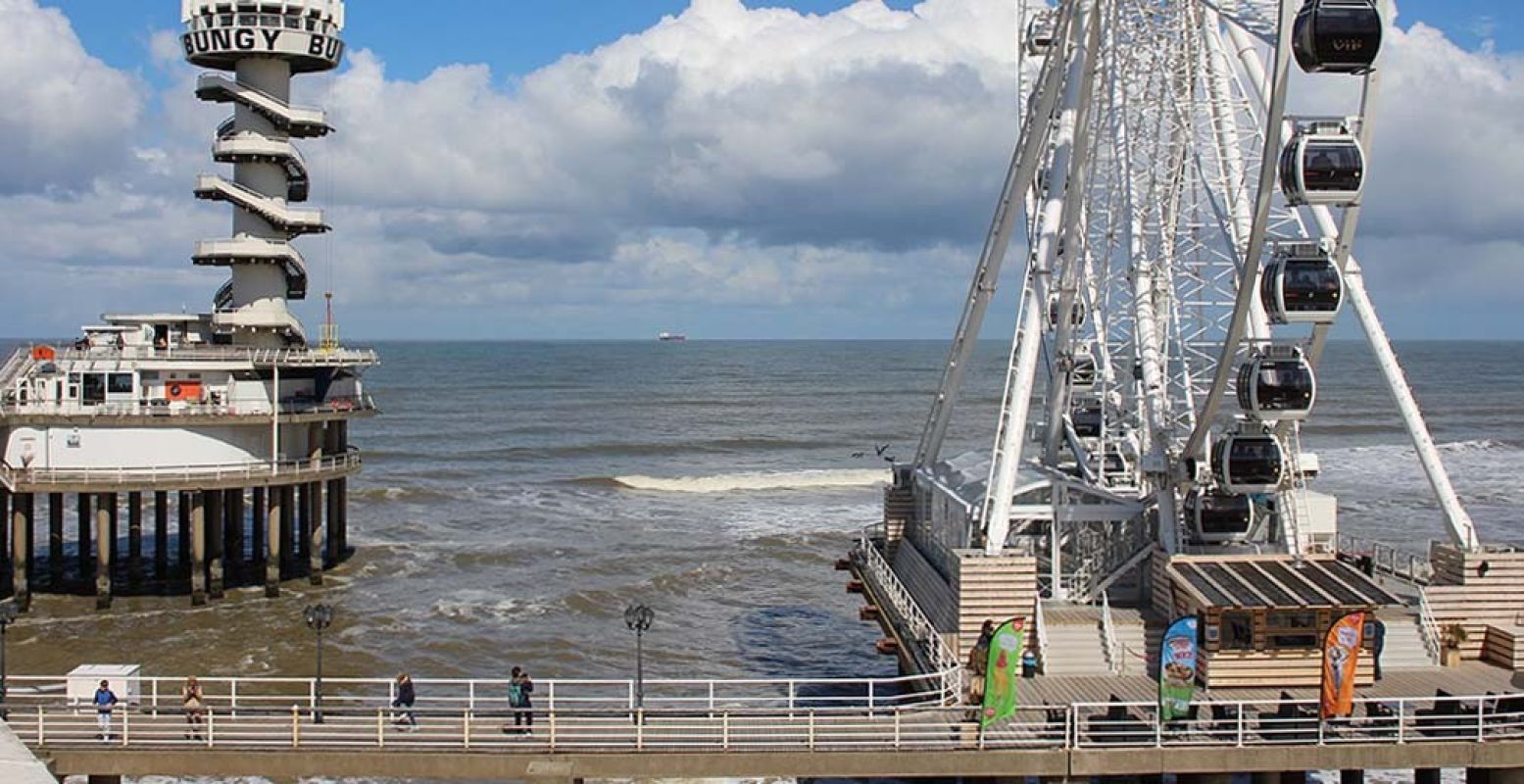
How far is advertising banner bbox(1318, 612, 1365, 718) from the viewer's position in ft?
65.7

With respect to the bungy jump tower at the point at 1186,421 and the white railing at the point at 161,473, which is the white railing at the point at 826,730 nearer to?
the bungy jump tower at the point at 1186,421

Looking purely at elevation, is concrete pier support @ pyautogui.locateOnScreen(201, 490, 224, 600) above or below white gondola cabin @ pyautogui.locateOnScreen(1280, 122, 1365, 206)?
below

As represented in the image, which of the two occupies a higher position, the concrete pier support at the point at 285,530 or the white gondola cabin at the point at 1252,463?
the white gondola cabin at the point at 1252,463

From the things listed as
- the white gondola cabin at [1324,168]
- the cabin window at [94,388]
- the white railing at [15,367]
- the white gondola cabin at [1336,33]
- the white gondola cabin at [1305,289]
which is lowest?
the cabin window at [94,388]

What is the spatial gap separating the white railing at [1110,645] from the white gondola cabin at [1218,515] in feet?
9.08

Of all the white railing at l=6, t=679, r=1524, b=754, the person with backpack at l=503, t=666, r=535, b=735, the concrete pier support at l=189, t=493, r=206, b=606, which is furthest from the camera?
the concrete pier support at l=189, t=493, r=206, b=606

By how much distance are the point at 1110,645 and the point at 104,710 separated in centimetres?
1539

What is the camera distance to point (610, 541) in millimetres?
57469

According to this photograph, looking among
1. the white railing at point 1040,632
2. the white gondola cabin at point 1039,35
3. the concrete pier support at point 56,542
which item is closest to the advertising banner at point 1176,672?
the white railing at point 1040,632

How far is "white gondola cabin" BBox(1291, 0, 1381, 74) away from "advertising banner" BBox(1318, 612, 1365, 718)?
8150mm

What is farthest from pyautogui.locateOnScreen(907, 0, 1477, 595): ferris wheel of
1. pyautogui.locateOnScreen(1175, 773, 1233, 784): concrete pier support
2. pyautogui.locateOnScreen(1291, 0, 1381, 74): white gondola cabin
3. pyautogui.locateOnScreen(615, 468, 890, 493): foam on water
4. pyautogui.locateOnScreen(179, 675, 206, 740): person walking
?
pyautogui.locateOnScreen(615, 468, 890, 493): foam on water

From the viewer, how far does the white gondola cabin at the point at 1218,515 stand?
83.3ft

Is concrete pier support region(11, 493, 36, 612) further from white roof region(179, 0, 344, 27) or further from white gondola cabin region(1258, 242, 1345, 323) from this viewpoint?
white gondola cabin region(1258, 242, 1345, 323)

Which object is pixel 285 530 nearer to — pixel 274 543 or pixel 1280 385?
pixel 274 543
